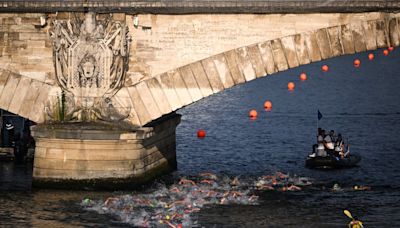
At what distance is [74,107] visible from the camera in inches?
1905

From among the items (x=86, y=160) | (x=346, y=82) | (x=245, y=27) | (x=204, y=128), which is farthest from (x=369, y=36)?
(x=346, y=82)

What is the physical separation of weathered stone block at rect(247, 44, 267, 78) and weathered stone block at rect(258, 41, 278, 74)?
126mm

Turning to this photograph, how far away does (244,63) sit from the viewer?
1853 inches

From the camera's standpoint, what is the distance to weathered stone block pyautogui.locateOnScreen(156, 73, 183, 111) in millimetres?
47781

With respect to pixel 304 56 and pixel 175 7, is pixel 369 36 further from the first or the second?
pixel 175 7

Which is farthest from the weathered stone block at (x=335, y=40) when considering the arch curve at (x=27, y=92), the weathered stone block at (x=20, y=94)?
the weathered stone block at (x=20, y=94)

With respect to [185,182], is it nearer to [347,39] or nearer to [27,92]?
[27,92]

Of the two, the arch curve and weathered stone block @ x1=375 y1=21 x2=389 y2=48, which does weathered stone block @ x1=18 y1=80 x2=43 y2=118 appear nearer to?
the arch curve

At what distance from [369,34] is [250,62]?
4.42 metres

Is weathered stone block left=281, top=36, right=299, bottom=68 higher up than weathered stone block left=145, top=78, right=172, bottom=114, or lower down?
higher up

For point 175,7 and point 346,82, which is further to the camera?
point 346,82

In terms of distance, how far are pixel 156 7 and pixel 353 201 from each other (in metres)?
10.0

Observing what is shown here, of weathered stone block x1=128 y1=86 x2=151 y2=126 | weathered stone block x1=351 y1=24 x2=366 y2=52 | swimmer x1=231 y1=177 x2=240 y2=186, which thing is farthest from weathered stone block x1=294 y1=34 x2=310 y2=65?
swimmer x1=231 y1=177 x2=240 y2=186

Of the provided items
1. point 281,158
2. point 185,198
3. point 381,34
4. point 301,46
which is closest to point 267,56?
point 301,46
